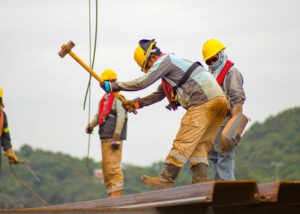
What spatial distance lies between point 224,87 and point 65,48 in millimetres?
1998

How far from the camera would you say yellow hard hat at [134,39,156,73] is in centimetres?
810

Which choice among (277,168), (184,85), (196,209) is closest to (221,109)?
(184,85)

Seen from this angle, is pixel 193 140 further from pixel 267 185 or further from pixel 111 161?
pixel 111 161

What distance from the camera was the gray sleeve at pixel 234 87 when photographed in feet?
28.8

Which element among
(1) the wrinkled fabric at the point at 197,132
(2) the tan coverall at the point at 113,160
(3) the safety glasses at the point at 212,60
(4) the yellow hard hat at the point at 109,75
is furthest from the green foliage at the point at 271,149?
(1) the wrinkled fabric at the point at 197,132

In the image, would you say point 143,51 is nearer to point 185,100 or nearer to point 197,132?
point 185,100

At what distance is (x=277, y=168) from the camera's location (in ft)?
188

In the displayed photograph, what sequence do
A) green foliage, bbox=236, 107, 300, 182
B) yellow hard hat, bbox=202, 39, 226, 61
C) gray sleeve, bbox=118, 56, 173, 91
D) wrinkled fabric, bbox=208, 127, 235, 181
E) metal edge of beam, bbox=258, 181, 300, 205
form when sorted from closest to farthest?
metal edge of beam, bbox=258, 181, 300, 205 < gray sleeve, bbox=118, 56, 173, 91 < wrinkled fabric, bbox=208, 127, 235, 181 < yellow hard hat, bbox=202, 39, 226, 61 < green foliage, bbox=236, 107, 300, 182

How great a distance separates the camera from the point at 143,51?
26.7ft

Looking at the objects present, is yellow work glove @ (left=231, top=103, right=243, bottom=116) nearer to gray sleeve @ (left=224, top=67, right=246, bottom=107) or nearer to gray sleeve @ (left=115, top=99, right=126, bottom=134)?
gray sleeve @ (left=224, top=67, right=246, bottom=107)

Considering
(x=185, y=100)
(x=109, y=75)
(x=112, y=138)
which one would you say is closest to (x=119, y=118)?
(x=112, y=138)

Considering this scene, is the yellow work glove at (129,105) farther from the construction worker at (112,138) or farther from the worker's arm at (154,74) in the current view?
the construction worker at (112,138)

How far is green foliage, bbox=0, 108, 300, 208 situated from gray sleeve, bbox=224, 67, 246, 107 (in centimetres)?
4360

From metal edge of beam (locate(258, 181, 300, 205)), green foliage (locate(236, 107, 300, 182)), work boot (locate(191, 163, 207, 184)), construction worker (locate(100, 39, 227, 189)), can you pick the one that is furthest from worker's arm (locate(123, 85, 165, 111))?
green foliage (locate(236, 107, 300, 182))
